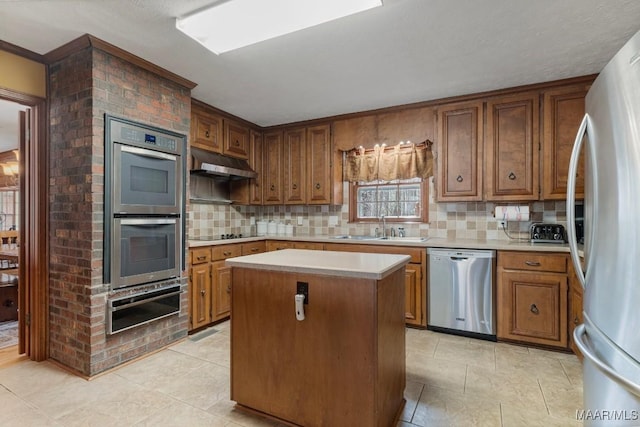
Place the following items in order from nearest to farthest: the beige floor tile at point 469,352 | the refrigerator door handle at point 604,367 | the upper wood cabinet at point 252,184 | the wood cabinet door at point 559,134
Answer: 1. the refrigerator door handle at point 604,367
2. the beige floor tile at point 469,352
3. the wood cabinet door at point 559,134
4. the upper wood cabinet at point 252,184

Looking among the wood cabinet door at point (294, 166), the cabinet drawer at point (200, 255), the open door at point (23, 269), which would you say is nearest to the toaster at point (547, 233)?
the wood cabinet door at point (294, 166)

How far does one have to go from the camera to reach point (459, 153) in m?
3.45

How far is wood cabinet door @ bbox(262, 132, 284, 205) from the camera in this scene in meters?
4.52

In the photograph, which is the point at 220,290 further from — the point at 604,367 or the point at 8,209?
the point at 8,209

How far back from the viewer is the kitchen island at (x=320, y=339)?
61.2 inches

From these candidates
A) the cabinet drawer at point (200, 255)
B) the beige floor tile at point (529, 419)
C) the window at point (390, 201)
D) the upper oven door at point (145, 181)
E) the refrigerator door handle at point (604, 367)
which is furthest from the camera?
the window at point (390, 201)

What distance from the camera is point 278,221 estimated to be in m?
4.86

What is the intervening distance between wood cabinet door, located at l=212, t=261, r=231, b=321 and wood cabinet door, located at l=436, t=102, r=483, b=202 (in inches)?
99.6

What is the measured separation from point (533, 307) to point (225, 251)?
3.05 metres

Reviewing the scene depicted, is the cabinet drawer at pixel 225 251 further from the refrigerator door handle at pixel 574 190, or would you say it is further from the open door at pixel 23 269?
the refrigerator door handle at pixel 574 190

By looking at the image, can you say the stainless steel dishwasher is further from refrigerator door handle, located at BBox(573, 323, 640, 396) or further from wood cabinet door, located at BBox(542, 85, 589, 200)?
refrigerator door handle, located at BBox(573, 323, 640, 396)

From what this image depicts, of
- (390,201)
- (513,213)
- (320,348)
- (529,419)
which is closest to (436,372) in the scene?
(529,419)

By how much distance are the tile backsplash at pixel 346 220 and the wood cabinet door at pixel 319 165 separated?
11.8 inches

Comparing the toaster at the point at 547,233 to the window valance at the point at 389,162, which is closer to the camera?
the toaster at the point at 547,233
